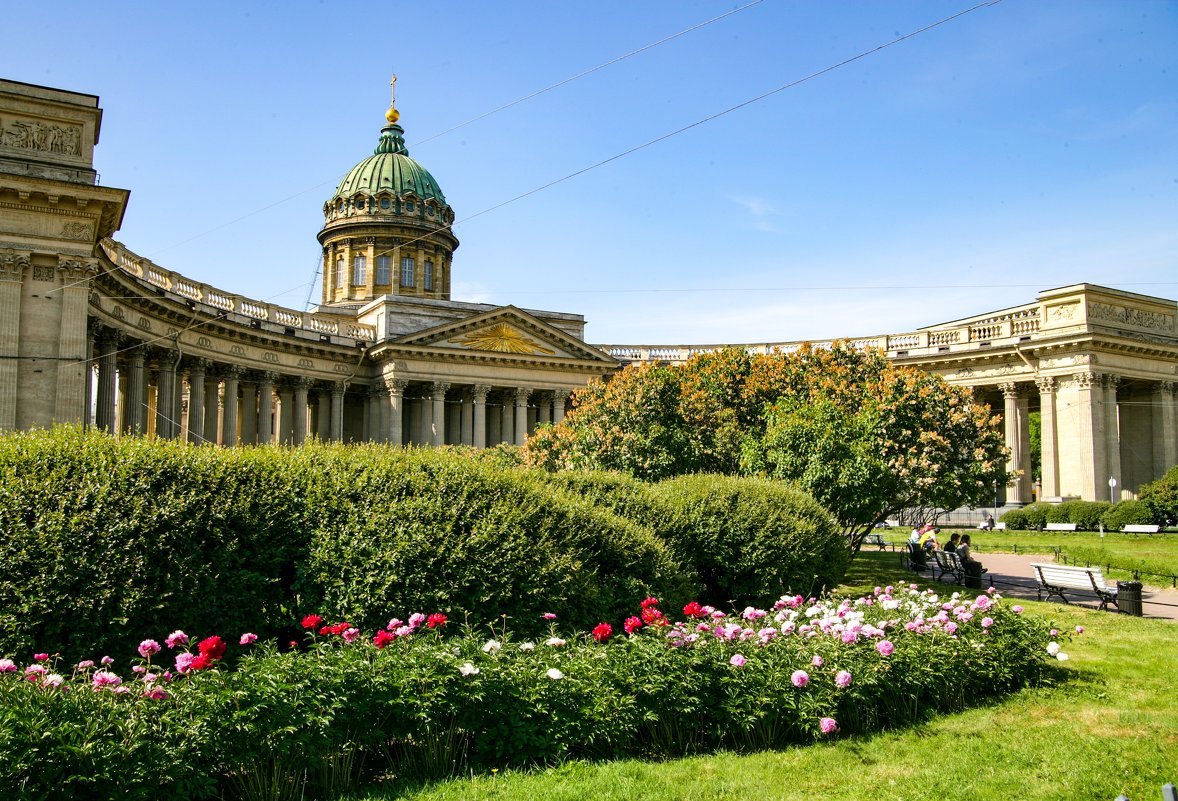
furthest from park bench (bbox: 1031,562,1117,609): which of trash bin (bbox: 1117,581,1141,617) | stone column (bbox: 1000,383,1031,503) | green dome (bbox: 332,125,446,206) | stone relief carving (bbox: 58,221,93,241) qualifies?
green dome (bbox: 332,125,446,206)

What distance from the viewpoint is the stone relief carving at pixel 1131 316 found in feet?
167

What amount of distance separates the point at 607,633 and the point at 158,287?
33.2 meters

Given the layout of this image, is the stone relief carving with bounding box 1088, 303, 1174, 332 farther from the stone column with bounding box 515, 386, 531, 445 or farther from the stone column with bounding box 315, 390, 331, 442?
the stone column with bounding box 315, 390, 331, 442

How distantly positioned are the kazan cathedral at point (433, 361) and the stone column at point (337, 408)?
11 centimetres

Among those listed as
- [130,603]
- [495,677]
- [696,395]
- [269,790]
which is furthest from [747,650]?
[696,395]

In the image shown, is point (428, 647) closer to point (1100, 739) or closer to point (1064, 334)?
point (1100, 739)

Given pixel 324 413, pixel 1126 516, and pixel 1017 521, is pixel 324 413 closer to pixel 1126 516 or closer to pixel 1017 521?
pixel 1017 521

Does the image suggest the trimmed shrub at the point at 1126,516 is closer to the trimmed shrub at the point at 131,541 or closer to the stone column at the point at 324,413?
the trimmed shrub at the point at 131,541

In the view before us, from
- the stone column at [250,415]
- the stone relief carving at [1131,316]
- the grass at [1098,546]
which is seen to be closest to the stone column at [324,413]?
the stone column at [250,415]

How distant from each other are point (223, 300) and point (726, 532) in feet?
115

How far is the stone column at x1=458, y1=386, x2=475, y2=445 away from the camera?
55719mm

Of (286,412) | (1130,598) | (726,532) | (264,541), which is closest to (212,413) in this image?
(286,412)

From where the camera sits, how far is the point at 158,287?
36.9 meters

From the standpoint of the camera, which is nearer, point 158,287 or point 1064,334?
point 158,287
